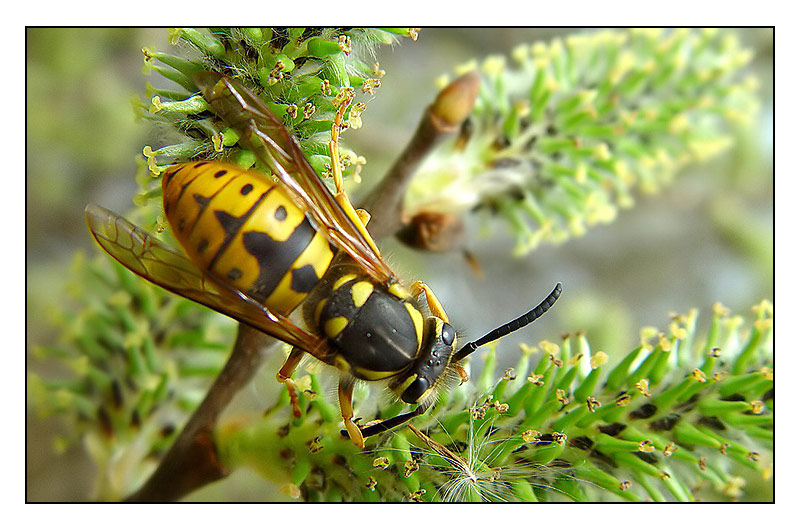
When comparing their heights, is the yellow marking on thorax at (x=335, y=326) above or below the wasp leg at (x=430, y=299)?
below

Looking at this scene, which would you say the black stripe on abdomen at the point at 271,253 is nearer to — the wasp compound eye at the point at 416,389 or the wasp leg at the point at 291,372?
the wasp leg at the point at 291,372

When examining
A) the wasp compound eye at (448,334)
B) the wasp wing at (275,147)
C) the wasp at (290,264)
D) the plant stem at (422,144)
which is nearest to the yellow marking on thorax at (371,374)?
the wasp at (290,264)

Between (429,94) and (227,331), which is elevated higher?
(429,94)

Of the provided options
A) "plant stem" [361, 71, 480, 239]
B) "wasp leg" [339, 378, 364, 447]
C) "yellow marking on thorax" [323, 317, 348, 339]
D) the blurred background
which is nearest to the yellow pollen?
"yellow marking on thorax" [323, 317, 348, 339]

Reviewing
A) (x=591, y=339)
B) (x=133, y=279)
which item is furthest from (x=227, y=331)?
(x=591, y=339)

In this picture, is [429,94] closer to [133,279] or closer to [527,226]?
[527,226]

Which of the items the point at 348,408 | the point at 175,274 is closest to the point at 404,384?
the point at 348,408

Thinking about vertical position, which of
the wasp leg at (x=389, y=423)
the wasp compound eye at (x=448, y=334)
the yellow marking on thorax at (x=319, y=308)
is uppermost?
the yellow marking on thorax at (x=319, y=308)

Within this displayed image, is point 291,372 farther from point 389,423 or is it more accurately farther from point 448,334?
point 448,334
